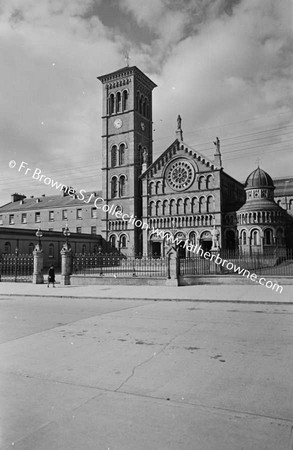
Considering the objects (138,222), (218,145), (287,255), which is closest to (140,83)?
(218,145)

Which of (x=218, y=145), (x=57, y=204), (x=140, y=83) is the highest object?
(x=140, y=83)

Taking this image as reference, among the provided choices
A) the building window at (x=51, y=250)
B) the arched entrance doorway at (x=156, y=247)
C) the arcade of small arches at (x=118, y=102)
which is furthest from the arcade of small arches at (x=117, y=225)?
the arcade of small arches at (x=118, y=102)

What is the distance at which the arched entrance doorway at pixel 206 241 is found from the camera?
168 feet

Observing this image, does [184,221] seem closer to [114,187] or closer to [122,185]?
[122,185]

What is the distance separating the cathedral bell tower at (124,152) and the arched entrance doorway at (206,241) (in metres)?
10.5

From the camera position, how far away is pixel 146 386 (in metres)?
5.70

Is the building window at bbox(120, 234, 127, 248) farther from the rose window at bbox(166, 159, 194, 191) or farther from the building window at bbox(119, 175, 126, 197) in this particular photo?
the rose window at bbox(166, 159, 194, 191)

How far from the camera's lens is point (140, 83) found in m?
61.4

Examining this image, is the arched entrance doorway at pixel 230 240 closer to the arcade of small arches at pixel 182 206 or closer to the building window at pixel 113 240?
the arcade of small arches at pixel 182 206

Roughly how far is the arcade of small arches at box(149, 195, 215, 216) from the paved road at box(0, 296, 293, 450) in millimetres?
42292

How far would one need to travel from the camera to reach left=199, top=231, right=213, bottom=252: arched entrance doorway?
51281mm

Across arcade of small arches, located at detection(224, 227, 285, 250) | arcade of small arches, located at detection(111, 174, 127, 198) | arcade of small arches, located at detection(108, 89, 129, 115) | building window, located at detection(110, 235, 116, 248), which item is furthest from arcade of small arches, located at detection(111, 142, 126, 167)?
arcade of small arches, located at detection(224, 227, 285, 250)

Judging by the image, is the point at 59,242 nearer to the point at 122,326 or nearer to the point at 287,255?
the point at 287,255

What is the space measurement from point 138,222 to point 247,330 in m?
48.1
